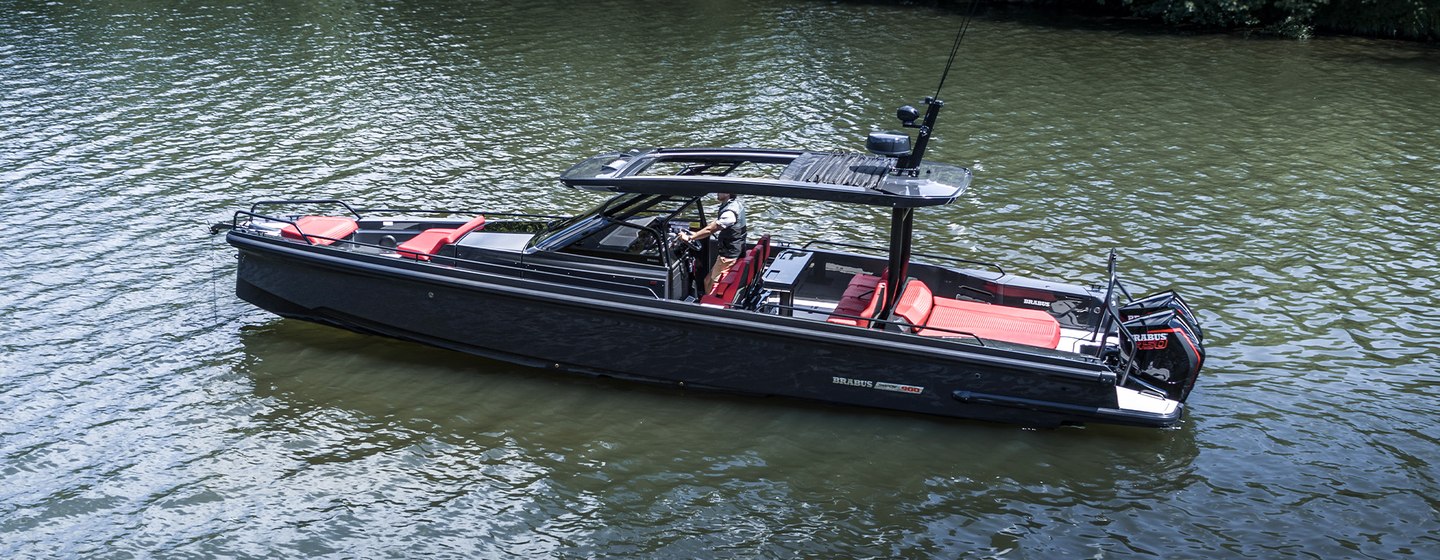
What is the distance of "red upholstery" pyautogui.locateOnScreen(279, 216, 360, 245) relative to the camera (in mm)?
11641

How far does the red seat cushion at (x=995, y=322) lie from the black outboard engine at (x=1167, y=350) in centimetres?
73

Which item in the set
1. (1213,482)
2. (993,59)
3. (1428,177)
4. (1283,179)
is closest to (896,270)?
(1213,482)

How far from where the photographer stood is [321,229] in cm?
1194

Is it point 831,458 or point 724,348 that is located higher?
point 724,348

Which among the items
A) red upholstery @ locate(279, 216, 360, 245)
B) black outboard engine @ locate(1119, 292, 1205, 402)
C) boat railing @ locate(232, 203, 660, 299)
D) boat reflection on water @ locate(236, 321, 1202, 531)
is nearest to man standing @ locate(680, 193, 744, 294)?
boat railing @ locate(232, 203, 660, 299)

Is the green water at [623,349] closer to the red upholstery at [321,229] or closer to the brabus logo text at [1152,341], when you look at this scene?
the brabus logo text at [1152,341]

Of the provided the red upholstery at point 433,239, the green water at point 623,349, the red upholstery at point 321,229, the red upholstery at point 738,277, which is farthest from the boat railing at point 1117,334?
the red upholstery at point 321,229

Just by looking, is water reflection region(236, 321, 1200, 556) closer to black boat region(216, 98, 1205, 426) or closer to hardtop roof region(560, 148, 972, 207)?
black boat region(216, 98, 1205, 426)

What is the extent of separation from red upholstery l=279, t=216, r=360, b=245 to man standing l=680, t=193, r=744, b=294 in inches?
149

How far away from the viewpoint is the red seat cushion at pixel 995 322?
33.5 ft

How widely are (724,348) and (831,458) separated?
4.50 feet

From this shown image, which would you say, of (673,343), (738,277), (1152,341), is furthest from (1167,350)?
(673,343)

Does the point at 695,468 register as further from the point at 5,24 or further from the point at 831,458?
the point at 5,24

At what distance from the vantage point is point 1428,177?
685 inches
